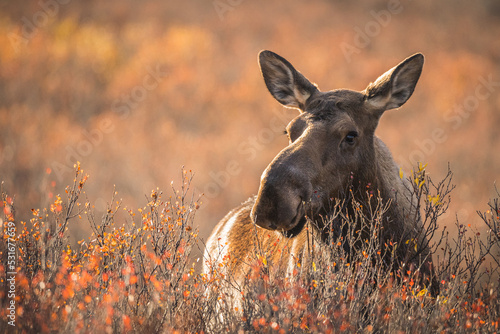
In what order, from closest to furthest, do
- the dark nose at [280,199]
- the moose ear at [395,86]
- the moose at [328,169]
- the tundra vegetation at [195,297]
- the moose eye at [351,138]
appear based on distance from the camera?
the tundra vegetation at [195,297] < the dark nose at [280,199] < the moose at [328,169] < the moose eye at [351,138] < the moose ear at [395,86]

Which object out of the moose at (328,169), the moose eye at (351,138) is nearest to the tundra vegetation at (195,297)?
the moose at (328,169)

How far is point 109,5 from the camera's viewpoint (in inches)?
1131

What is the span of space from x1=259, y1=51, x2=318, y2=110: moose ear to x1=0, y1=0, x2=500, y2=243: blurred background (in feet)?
23.9

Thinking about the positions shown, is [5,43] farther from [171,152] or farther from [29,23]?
[171,152]

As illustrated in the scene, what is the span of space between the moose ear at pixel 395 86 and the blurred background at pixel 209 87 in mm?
8421

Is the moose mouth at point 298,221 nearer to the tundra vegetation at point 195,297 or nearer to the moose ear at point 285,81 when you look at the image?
the tundra vegetation at point 195,297

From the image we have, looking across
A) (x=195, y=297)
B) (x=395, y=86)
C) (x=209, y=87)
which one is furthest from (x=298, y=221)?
(x=209, y=87)

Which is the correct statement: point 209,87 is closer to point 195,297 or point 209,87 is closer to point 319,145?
point 319,145

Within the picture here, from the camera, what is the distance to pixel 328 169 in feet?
16.9

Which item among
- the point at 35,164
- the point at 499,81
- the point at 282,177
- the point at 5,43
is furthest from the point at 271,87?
the point at 5,43

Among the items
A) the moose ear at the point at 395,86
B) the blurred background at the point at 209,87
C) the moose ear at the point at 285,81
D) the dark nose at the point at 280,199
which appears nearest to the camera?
the dark nose at the point at 280,199

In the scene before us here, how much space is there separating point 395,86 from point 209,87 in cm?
1785

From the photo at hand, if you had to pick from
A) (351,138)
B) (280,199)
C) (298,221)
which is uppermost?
(351,138)

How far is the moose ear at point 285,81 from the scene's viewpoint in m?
6.16
